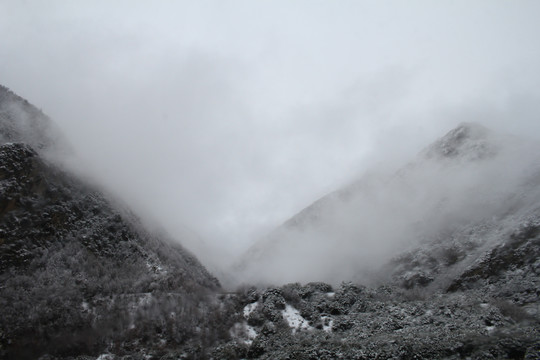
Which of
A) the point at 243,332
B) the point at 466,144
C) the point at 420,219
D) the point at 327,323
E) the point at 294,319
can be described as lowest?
the point at 327,323

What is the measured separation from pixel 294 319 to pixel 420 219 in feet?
120

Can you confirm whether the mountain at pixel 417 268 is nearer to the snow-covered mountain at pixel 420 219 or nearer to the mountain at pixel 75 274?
the snow-covered mountain at pixel 420 219

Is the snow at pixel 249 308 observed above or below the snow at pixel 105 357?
above

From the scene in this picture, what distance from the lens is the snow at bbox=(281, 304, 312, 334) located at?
2795 centimetres

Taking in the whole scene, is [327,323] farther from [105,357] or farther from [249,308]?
[105,357]

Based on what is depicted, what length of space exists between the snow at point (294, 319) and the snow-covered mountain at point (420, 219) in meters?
18.2

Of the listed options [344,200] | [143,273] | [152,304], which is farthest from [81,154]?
[344,200]

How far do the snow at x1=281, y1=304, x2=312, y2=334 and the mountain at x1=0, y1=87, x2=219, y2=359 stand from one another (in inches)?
298

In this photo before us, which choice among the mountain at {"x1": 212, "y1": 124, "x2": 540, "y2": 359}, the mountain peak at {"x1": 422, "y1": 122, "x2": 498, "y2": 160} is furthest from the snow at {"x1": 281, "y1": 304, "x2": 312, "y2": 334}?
the mountain peak at {"x1": 422, "y1": 122, "x2": 498, "y2": 160}

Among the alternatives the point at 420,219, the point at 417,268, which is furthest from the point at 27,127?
the point at 420,219

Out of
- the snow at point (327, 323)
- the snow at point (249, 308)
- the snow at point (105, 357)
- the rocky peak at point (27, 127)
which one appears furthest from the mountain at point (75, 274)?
the snow at point (327, 323)

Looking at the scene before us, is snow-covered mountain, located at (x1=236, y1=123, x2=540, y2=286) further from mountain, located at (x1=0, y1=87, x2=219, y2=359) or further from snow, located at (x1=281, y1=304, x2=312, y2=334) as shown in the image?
mountain, located at (x1=0, y1=87, x2=219, y2=359)

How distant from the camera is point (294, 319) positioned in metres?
29.3

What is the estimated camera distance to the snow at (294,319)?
27953 mm
